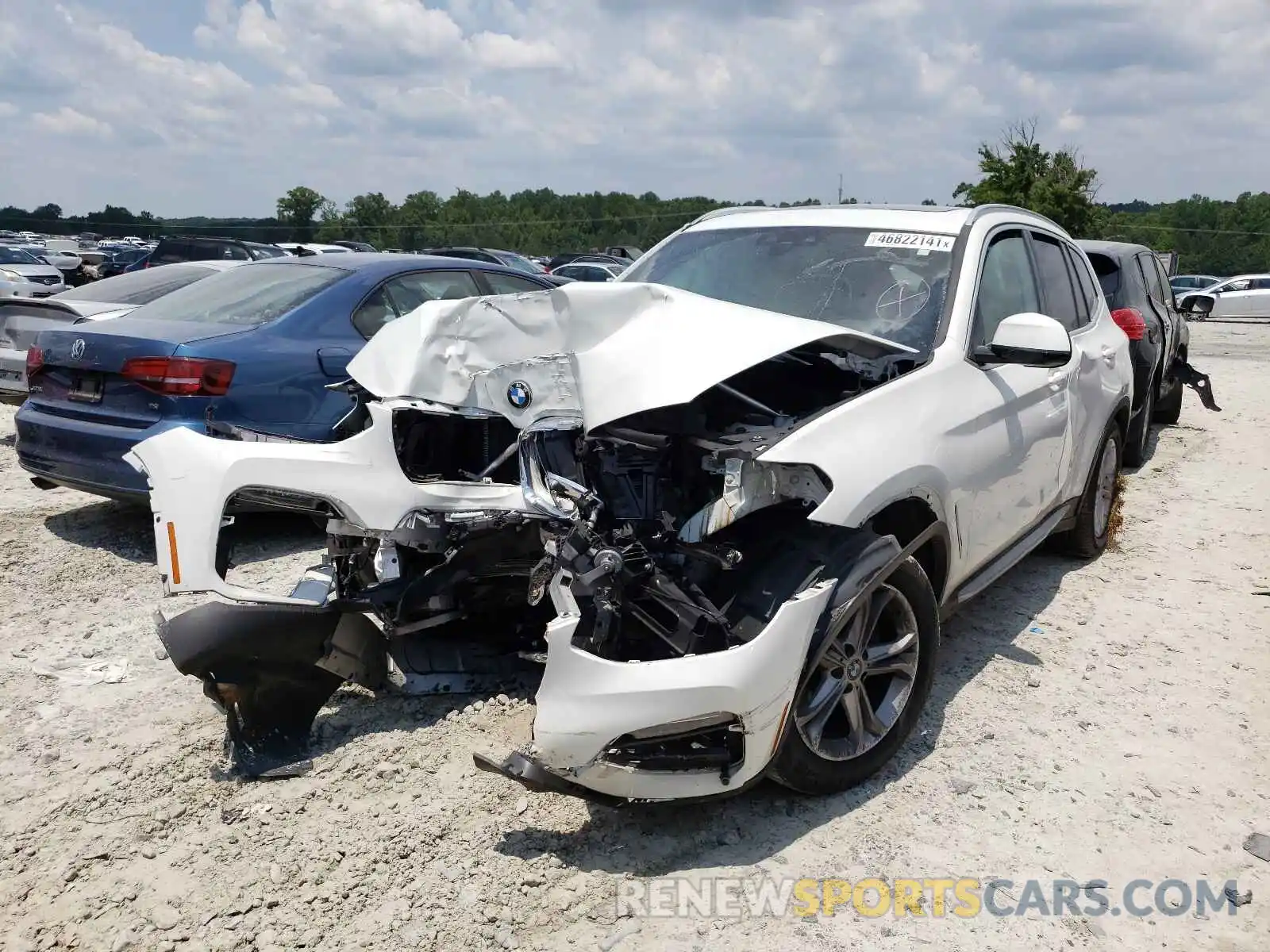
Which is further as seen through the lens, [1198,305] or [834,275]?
[1198,305]

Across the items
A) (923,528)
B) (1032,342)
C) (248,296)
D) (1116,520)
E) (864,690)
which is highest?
(248,296)

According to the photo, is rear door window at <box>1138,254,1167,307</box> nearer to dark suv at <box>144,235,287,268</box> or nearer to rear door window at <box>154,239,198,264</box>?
dark suv at <box>144,235,287,268</box>

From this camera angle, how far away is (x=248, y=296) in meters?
6.05

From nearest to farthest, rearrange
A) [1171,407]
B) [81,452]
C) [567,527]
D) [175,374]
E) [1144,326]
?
[567,527], [175,374], [81,452], [1144,326], [1171,407]

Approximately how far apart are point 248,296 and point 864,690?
4.59 m

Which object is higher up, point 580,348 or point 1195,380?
point 580,348

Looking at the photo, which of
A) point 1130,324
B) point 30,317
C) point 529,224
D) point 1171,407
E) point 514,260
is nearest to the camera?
point 1130,324

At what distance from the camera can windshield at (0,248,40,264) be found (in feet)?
85.6

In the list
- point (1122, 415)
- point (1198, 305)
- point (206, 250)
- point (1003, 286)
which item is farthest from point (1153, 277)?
point (206, 250)

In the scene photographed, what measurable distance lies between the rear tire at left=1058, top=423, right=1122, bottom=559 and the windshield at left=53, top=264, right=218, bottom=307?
6875 millimetres

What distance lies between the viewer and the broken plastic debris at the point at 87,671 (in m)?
4.08

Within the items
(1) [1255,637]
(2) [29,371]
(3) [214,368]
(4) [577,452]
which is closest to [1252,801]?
(1) [1255,637]

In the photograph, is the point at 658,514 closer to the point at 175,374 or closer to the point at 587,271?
the point at 175,374

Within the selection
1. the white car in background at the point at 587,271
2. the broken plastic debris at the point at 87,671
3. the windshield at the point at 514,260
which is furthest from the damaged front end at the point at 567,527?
the windshield at the point at 514,260
